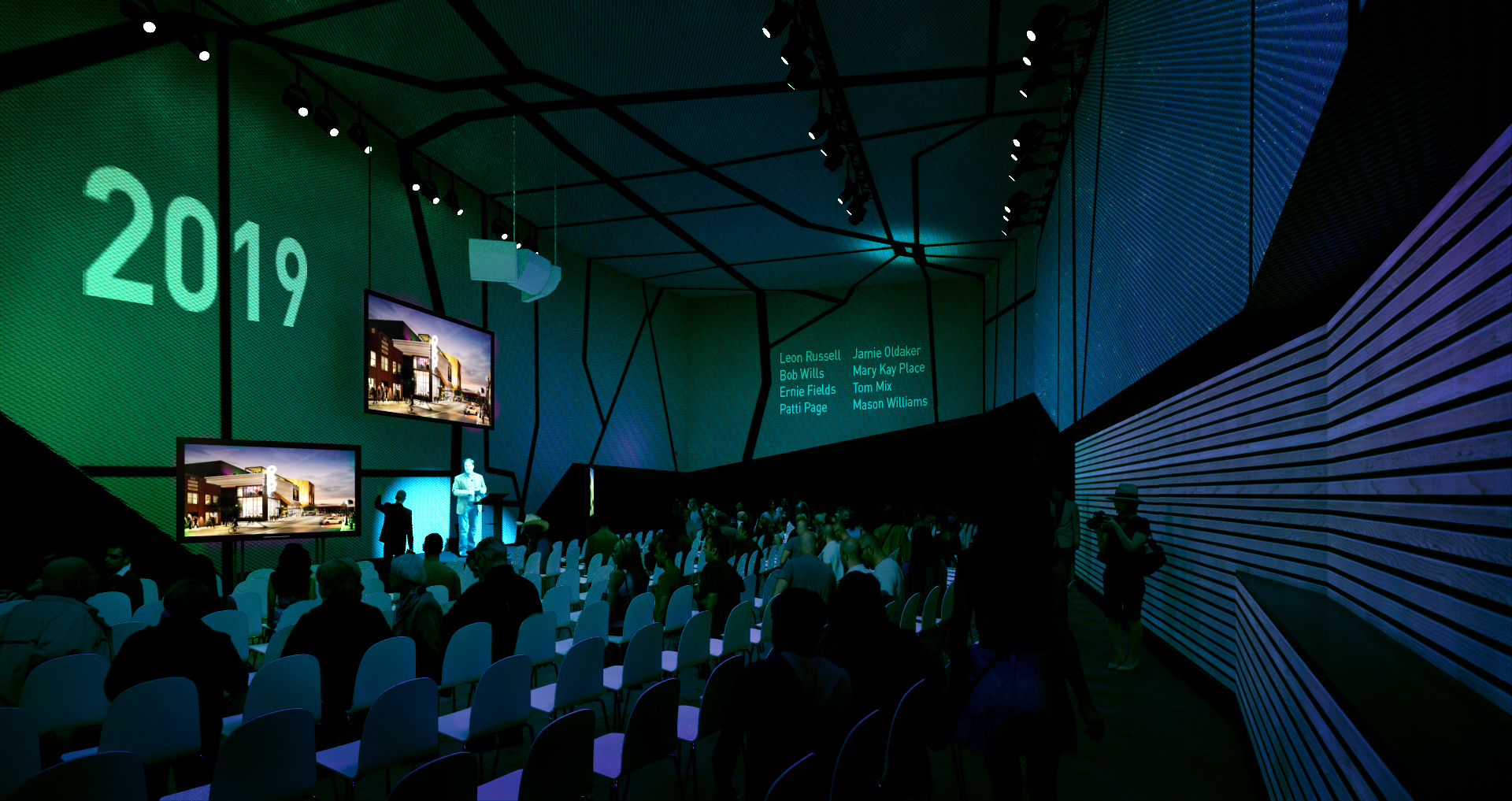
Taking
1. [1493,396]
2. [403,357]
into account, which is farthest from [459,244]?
[1493,396]

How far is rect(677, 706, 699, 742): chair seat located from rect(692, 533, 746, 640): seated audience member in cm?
195

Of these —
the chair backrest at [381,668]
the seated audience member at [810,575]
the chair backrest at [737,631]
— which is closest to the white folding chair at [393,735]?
the chair backrest at [381,668]

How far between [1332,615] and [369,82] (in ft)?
35.4

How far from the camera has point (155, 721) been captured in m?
2.84

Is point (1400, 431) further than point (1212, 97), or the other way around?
point (1212, 97)

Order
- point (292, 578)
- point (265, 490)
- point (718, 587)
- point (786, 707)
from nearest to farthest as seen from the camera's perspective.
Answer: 1. point (786, 707)
2. point (292, 578)
3. point (718, 587)
4. point (265, 490)

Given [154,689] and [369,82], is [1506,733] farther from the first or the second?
[369,82]

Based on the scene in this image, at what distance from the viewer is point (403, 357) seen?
401 inches

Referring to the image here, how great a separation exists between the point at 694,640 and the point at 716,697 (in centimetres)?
122

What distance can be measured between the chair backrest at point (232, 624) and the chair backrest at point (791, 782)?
3.79 meters

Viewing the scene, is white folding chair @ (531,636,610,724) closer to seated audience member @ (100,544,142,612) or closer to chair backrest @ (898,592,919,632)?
chair backrest @ (898,592,919,632)

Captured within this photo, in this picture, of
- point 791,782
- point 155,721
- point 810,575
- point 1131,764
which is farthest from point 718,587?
point 791,782

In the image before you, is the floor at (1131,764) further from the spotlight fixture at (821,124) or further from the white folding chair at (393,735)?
the spotlight fixture at (821,124)

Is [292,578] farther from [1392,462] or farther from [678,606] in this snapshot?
[1392,462]
